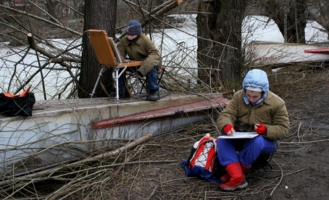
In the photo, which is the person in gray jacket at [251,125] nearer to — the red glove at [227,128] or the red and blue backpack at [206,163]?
the red glove at [227,128]

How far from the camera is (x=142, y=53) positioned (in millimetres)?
5742

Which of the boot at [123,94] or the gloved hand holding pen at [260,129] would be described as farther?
the boot at [123,94]

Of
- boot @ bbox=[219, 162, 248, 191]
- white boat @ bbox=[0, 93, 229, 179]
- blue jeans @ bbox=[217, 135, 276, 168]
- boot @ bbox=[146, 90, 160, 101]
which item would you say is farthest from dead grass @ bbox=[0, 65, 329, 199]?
boot @ bbox=[146, 90, 160, 101]

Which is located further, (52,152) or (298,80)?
(298,80)

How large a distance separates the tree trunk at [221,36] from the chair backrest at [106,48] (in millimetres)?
2717

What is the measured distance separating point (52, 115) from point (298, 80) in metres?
5.65

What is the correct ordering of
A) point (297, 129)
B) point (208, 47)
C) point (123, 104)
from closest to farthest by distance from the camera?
1. point (123, 104)
2. point (297, 129)
3. point (208, 47)

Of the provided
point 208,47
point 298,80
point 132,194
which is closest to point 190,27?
point 208,47

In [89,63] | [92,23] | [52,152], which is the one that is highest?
[92,23]

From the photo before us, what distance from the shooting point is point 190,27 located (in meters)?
9.32

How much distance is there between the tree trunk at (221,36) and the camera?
26.2 feet

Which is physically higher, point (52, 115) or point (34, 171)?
point (52, 115)

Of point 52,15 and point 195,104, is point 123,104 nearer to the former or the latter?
point 195,104

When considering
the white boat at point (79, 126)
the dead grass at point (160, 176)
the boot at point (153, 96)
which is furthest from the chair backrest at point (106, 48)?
the dead grass at point (160, 176)
